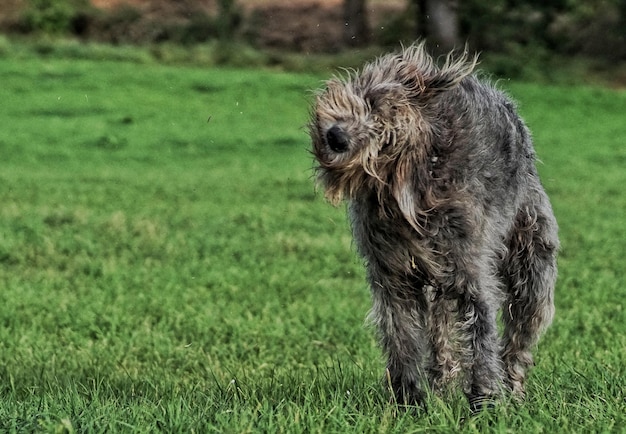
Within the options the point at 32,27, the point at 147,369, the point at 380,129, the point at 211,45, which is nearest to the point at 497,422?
the point at 380,129

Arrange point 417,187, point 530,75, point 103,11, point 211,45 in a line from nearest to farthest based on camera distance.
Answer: point 417,187 < point 530,75 < point 211,45 < point 103,11

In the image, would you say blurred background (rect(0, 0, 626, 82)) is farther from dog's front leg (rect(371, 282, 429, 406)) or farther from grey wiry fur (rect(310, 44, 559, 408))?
dog's front leg (rect(371, 282, 429, 406))

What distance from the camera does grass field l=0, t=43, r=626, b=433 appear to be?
4.33 meters

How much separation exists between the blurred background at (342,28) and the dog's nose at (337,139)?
76.5ft

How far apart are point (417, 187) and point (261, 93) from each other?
19.0m

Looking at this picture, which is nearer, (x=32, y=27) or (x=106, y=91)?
(x=106, y=91)

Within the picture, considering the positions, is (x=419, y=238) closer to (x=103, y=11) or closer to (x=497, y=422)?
(x=497, y=422)

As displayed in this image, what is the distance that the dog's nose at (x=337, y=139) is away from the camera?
12.5ft

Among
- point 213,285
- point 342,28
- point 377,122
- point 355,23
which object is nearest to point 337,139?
point 377,122

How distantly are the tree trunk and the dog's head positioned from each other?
26584 mm

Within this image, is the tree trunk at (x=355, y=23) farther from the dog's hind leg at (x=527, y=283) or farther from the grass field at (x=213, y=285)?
the dog's hind leg at (x=527, y=283)

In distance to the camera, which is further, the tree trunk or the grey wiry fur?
the tree trunk

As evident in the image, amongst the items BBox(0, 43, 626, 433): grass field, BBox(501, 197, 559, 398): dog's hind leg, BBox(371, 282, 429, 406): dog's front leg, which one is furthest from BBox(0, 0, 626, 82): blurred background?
BBox(371, 282, 429, 406): dog's front leg

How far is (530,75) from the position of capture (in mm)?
27719
